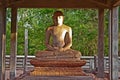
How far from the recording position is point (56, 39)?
9203 millimetres

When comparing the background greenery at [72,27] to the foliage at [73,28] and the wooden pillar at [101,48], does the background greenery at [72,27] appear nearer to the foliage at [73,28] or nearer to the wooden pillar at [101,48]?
the foliage at [73,28]

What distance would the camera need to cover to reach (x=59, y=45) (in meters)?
9.07

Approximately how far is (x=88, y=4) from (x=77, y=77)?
107 inches

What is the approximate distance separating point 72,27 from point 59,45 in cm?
828

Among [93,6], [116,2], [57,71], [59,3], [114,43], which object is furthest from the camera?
[93,6]

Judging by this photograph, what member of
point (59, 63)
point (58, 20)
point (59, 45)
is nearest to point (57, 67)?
point (59, 63)

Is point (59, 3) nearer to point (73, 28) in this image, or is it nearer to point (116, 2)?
point (116, 2)

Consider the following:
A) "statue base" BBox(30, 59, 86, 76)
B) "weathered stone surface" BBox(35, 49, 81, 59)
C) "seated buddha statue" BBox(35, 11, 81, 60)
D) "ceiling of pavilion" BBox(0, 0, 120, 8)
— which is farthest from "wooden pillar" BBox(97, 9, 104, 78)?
"statue base" BBox(30, 59, 86, 76)

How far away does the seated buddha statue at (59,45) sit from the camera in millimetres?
8578

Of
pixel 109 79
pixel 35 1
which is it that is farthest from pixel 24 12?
pixel 109 79

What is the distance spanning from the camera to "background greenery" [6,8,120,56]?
1738cm

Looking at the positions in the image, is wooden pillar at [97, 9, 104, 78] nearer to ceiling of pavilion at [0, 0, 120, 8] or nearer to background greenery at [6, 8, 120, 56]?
ceiling of pavilion at [0, 0, 120, 8]

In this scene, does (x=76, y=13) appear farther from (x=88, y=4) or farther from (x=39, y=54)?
(x=39, y=54)

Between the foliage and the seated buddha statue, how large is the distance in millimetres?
7869
